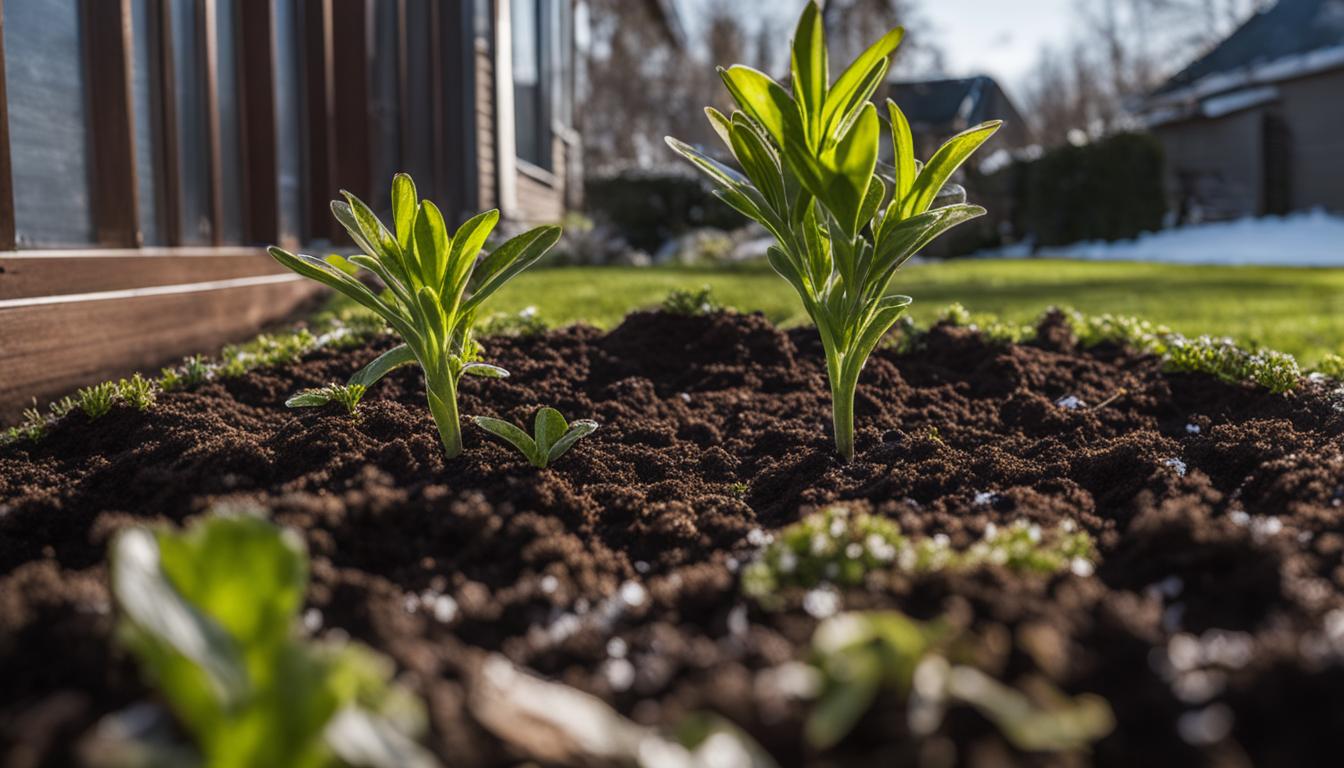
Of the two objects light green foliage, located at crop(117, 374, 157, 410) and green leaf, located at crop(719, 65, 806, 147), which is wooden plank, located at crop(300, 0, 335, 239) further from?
green leaf, located at crop(719, 65, 806, 147)

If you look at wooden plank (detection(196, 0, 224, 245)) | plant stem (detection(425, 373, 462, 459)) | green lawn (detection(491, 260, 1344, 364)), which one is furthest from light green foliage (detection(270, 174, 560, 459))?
wooden plank (detection(196, 0, 224, 245))

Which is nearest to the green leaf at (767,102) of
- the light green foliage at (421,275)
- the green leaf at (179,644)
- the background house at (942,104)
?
the light green foliage at (421,275)

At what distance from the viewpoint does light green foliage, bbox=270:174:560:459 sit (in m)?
2.01

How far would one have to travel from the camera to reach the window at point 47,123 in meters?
3.36

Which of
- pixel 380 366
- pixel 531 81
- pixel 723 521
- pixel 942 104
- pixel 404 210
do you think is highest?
pixel 942 104

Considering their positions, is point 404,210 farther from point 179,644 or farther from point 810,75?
point 179,644

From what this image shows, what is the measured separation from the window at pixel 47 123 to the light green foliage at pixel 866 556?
3134 millimetres

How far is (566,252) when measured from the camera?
28.5 ft

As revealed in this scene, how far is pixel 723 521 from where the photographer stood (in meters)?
1.83

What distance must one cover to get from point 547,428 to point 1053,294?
18.6 feet

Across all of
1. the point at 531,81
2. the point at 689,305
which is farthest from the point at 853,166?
the point at 531,81

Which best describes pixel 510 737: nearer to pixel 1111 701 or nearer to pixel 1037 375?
pixel 1111 701

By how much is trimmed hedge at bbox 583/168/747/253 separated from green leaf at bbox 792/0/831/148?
10.1 meters

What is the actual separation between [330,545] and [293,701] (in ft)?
2.34
